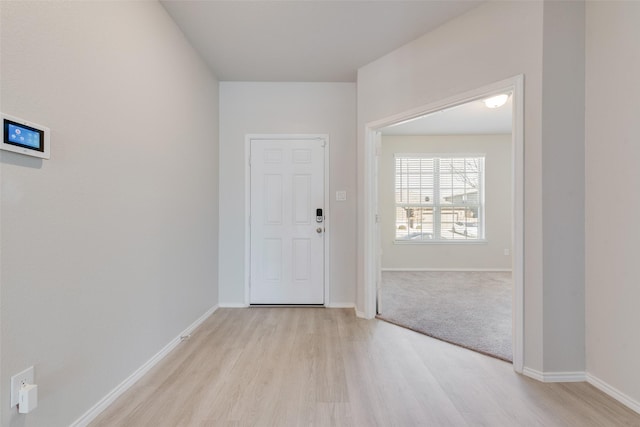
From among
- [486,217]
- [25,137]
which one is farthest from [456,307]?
[25,137]

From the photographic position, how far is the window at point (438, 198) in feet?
18.5

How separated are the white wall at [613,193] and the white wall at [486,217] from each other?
12.2 ft

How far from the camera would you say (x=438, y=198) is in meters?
5.68

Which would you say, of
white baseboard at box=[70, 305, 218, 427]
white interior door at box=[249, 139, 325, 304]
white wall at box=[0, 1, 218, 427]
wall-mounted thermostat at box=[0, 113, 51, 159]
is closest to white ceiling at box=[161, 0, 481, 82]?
white wall at box=[0, 1, 218, 427]

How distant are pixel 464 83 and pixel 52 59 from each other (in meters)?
2.52

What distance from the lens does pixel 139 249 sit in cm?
195

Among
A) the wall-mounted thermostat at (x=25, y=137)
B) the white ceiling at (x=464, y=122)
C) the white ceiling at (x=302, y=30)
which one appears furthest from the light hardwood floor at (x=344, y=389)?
the white ceiling at (x=464, y=122)

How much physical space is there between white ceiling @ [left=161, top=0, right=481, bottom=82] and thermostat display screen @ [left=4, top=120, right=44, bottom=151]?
5.04 feet

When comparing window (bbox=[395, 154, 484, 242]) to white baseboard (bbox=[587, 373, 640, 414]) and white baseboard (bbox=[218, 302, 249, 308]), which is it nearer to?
white baseboard (bbox=[218, 302, 249, 308])

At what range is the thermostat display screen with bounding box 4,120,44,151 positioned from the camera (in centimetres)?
110

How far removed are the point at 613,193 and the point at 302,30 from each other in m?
2.47

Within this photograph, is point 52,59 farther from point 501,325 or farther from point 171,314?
point 501,325

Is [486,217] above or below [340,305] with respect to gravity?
above

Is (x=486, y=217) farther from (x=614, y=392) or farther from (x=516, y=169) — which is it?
(x=614, y=392)
